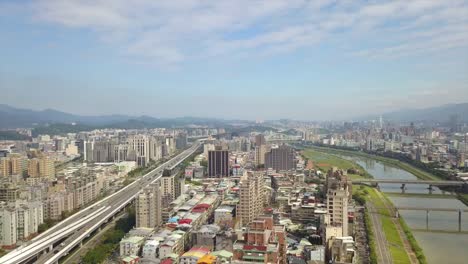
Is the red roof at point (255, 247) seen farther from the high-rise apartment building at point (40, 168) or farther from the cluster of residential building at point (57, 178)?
the high-rise apartment building at point (40, 168)

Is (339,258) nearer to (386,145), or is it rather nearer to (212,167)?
(212,167)

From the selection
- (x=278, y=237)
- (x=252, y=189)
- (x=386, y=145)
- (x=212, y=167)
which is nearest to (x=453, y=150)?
(x=386, y=145)

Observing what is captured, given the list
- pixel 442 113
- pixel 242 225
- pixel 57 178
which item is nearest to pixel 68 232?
pixel 242 225

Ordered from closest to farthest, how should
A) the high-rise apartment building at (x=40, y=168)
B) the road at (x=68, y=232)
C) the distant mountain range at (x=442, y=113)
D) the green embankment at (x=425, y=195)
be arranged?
the road at (x=68, y=232) → the green embankment at (x=425, y=195) → the high-rise apartment building at (x=40, y=168) → the distant mountain range at (x=442, y=113)

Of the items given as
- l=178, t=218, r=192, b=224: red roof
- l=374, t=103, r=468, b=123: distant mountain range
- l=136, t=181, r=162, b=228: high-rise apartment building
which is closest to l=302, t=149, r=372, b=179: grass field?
l=178, t=218, r=192, b=224: red roof

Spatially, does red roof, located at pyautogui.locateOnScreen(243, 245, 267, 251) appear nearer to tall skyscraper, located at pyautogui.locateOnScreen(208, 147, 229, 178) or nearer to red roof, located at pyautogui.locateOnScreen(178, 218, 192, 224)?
red roof, located at pyautogui.locateOnScreen(178, 218, 192, 224)

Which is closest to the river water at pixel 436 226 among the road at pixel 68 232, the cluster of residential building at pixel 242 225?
the cluster of residential building at pixel 242 225
